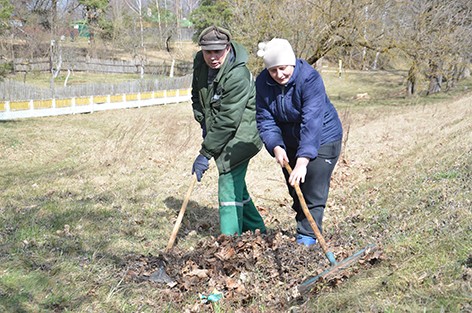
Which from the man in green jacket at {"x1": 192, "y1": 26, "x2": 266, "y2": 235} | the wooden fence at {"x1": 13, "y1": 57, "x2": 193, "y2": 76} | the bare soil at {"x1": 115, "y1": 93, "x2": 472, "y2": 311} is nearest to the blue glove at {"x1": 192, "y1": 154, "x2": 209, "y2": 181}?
the man in green jacket at {"x1": 192, "y1": 26, "x2": 266, "y2": 235}

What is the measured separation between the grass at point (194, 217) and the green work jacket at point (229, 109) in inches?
44.6

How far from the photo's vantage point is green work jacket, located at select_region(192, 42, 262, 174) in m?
4.38

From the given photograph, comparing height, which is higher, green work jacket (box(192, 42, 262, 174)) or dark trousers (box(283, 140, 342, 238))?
green work jacket (box(192, 42, 262, 174))

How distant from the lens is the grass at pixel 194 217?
326 cm

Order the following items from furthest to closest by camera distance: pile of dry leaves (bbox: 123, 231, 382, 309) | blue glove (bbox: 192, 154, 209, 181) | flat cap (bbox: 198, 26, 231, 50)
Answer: blue glove (bbox: 192, 154, 209, 181)
flat cap (bbox: 198, 26, 231, 50)
pile of dry leaves (bbox: 123, 231, 382, 309)

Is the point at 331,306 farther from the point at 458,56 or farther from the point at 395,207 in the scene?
the point at 458,56

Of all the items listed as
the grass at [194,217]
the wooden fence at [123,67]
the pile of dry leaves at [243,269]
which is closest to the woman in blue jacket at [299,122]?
the pile of dry leaves at [243,269]

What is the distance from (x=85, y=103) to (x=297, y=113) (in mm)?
22640

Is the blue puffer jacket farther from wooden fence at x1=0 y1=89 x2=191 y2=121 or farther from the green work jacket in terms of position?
wooden fence at x1=0 y1=89 x2=191 y2=121

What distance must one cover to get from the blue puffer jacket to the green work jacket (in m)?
0.23

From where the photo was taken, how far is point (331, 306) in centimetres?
310

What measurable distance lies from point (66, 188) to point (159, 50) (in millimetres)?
48484

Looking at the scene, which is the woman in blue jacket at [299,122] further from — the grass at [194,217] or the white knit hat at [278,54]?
the grass at [194,217]

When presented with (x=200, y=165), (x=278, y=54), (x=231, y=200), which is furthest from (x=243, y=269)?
(x=278, y=54)
